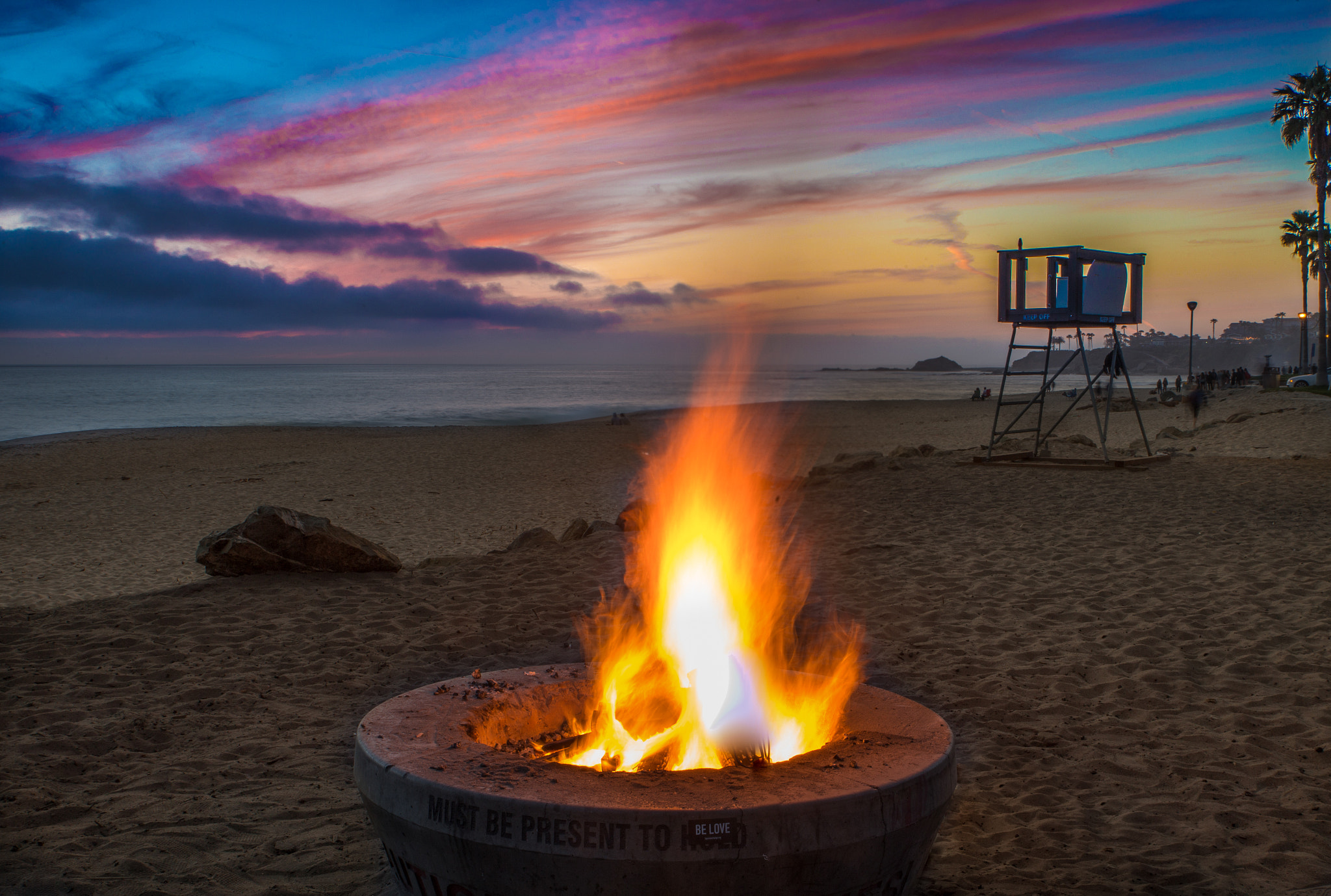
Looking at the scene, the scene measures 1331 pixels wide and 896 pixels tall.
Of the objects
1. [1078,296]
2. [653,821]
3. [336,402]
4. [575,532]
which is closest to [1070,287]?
[1078,296]

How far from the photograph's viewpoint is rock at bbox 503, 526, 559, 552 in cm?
1001

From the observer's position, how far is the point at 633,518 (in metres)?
10.7

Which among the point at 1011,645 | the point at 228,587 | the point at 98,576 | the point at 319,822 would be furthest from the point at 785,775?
the point at 98,576

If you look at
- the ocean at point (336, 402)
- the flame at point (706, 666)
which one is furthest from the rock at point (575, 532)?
the ocean at point (336, 402)

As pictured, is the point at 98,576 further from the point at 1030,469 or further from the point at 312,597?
the point at 1030,469

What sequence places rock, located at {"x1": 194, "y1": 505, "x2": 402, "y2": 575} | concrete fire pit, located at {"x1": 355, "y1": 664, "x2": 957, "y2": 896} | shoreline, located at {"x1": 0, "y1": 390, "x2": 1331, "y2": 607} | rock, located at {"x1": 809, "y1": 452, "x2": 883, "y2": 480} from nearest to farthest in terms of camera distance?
concrete fire pit, located at {"x1": 355, "y1": 664, "x2": 957, "y2": 896}
rock, located at {"x1": 194, "y1": 505, "x2": 402, "y2": 575}
shoreline, located at {"x1": 0, "y1": 390, "x2": 1331, "y2": 607}
rock, located at {"x1": 809, "y1": 452, "x2": 883, "y2": 480}

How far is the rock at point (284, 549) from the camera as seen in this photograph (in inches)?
329

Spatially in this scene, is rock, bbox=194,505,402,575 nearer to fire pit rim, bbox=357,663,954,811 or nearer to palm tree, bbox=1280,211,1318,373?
fire pit rim, bbox=357,663,954,811

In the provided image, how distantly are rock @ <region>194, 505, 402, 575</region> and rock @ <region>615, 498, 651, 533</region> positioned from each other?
113 inches

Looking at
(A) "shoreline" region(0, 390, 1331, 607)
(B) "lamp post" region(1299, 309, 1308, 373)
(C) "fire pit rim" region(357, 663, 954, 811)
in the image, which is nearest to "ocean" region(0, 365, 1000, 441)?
(A) "shoreline" region(0, 390, 1331, 607)

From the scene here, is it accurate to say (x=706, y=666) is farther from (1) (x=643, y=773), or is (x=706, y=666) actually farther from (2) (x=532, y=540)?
(2) (x=532, y=540)

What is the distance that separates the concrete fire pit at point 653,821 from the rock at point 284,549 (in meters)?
5.65

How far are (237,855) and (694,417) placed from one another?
1888 inches

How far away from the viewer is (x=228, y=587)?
807cm
